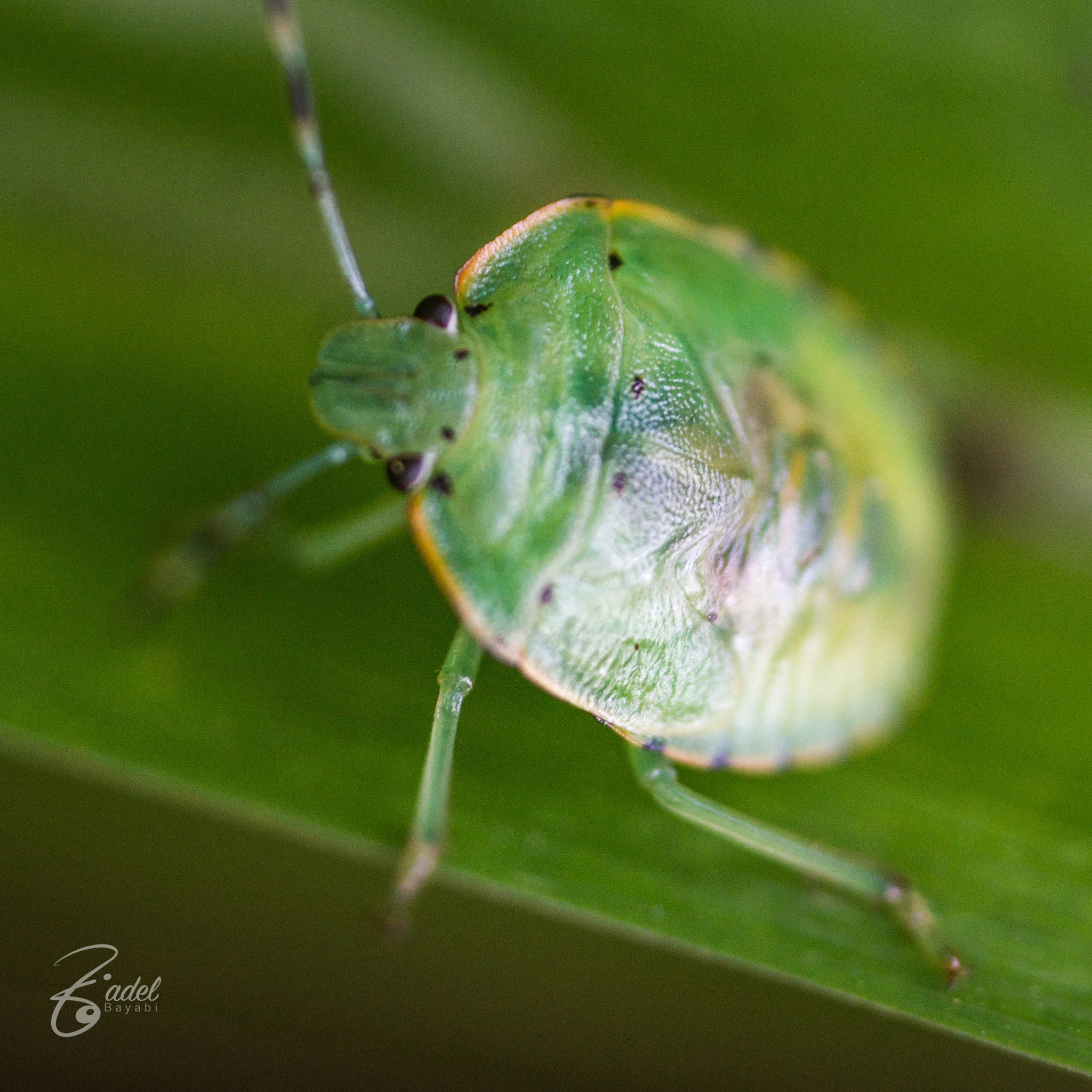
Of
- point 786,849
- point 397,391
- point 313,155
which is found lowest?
point 786,849

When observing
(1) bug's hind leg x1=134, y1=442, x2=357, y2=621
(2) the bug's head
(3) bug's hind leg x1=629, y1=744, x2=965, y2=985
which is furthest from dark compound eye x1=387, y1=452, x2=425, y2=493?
(3) bug's hind leg x1=629, y1=744, x2=965, y2=985

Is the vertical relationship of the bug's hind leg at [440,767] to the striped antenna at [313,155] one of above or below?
below

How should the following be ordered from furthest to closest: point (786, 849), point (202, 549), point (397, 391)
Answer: point (202, 549) < point (786, 849) < point (397, 391)

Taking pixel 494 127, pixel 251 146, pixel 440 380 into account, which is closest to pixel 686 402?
pixel 440 380
